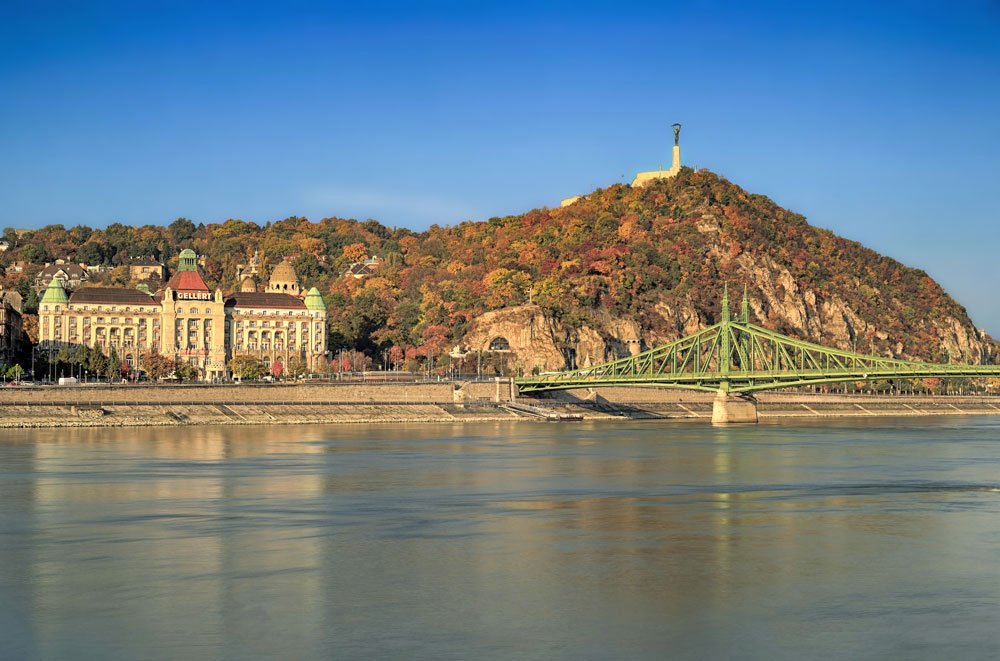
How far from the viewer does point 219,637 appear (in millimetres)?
19562

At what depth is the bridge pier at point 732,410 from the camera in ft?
287

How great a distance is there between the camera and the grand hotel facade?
11369 centimetres

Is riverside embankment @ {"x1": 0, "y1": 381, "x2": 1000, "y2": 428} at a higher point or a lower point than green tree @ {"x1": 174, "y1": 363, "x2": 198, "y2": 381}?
lower

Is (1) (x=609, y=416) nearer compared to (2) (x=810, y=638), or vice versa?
(2) (x=810, y=638)

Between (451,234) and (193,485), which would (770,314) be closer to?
(451,234)

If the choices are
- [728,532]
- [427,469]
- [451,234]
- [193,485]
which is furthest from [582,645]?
[451,234]

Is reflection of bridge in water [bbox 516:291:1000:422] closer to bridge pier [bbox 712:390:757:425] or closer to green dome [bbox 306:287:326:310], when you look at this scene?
bridge pier [bbox 712:390:757:425]

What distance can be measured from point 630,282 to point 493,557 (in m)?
110

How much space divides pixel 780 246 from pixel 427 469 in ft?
371

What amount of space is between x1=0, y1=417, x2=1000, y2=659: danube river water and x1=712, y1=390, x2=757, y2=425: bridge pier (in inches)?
1381

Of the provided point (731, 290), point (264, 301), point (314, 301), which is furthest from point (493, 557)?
point (731, 290)

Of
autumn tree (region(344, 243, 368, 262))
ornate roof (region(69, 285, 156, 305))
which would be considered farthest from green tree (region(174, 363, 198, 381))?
autumn tree (region(344, 243, 368, 262))

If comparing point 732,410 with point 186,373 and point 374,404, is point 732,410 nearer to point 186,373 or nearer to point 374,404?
point 374,404

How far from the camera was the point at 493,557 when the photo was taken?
27.0 m
